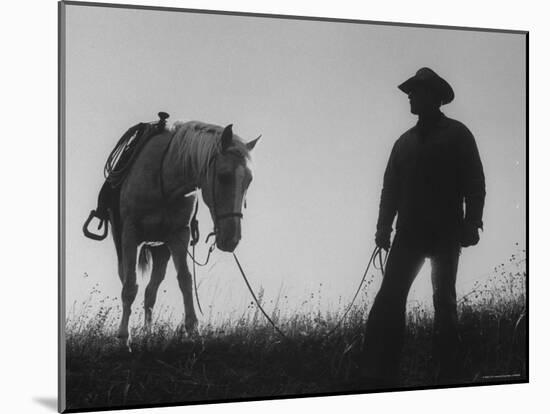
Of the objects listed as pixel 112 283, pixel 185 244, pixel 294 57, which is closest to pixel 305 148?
pixel 294 57

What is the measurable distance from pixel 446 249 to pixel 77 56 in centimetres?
244

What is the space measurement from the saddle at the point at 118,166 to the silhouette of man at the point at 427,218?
1.44 metres

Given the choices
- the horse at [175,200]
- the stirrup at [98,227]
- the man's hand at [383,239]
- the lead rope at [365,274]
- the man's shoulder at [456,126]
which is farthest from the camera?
the man's shoulder at [456,126]

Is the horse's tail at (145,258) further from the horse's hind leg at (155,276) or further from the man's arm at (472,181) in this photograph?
the man's arm at (472,181)

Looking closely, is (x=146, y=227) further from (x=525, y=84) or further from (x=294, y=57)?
(x=525, y=84)

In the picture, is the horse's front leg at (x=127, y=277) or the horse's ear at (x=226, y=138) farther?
the horse's ear at (x=226, y=138)

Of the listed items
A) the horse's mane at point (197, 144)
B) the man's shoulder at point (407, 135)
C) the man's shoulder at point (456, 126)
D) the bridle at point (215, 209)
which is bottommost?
the bridle at point (215, 209)

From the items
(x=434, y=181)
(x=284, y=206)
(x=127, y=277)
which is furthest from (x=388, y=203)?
(x=127, y=277)

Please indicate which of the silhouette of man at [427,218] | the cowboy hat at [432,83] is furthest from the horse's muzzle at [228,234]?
the cowboy hat at [432,83]

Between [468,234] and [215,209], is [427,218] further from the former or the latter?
[215,209]

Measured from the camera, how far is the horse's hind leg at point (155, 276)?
5750 millimetres

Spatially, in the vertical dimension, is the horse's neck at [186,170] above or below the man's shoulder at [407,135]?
below

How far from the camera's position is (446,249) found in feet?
20.8

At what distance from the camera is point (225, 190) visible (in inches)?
230
